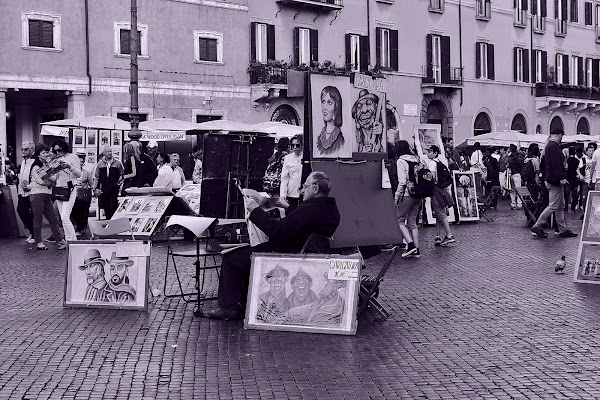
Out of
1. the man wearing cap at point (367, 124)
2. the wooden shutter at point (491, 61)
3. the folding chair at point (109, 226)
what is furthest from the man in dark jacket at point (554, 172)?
the wooden shutter at point (491, 61)

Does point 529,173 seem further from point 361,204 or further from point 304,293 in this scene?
point 304,293

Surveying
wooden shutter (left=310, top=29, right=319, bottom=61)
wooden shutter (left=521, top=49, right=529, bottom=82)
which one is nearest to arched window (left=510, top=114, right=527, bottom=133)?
wooden shutter (left=521, top=49, right=529, bottom=82)

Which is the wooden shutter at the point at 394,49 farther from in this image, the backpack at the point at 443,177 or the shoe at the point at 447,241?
the shoe at the point at 447,241

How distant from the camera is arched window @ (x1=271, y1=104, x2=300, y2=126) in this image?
37.7 m

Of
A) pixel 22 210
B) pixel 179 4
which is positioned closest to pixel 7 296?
pixel 22 210

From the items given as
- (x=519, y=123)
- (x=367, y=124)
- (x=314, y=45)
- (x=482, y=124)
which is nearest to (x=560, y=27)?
(x=519, y=123)

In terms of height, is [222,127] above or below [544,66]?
below

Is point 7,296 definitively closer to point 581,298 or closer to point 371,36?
point 581,298

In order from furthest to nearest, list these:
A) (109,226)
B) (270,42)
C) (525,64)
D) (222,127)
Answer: (525,64), (270,42), (222,127), (109,226)

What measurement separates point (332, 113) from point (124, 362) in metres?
3.49

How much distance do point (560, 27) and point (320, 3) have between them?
17.4 m

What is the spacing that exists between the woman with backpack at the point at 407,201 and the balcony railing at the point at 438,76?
1110 inches

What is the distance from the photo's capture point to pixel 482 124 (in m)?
46.6

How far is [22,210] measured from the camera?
1842 cm
